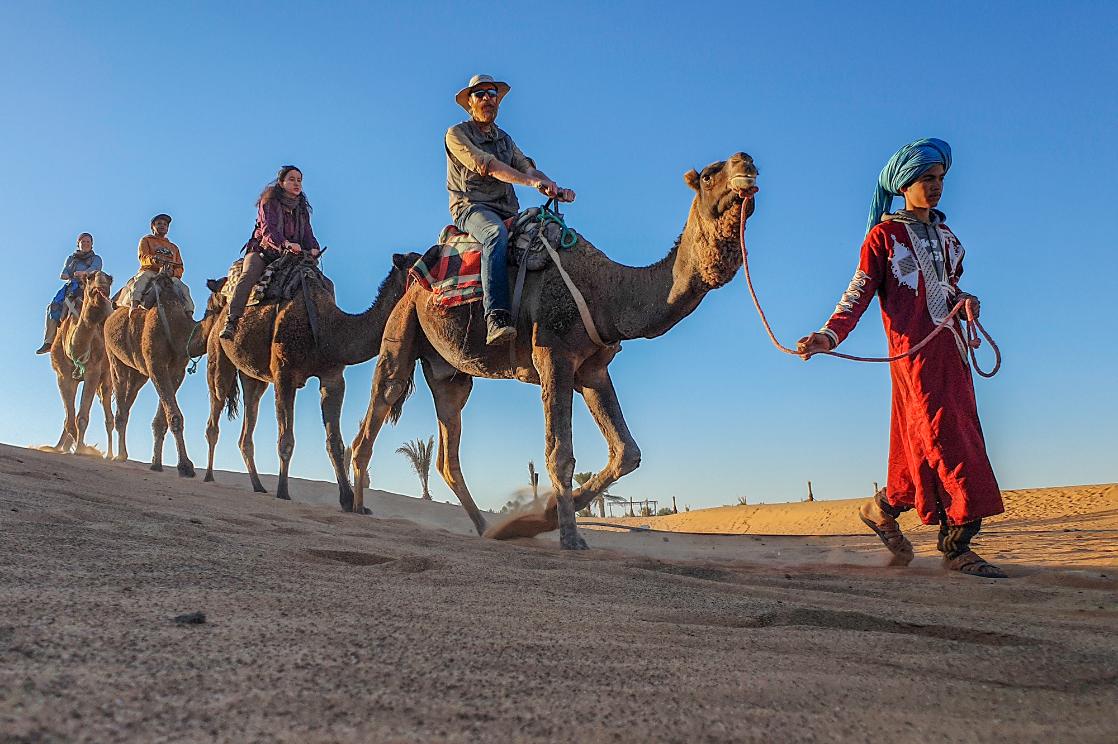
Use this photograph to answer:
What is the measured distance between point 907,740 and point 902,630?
1298 millimetres

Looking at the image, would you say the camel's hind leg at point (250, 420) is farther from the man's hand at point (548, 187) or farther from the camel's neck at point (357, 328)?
the man's hand at point (548, 187)

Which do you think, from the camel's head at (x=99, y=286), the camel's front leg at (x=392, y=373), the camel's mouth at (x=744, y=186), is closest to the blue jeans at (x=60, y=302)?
the camel's head at (x=99, y=286)

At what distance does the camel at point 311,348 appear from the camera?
32.6ft

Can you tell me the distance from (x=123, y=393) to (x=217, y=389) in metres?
3.91

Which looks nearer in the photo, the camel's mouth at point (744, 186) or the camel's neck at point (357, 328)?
the camel's mouth at point (744, 186)

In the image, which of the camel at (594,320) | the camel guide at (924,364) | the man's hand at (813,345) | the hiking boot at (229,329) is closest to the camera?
the man's hand at (813,345)

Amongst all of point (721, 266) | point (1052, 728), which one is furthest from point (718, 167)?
point (1052, 728)

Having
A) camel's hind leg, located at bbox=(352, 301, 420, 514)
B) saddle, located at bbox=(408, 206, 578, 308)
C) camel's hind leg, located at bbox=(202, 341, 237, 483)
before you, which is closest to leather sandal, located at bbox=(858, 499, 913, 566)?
saddle, located at bbox=(408, 206, 578, 308)

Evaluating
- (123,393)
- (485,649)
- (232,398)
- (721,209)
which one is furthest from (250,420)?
(485,649)

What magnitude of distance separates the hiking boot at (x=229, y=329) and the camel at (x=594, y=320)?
4.13 m

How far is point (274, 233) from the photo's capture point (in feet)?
35.5

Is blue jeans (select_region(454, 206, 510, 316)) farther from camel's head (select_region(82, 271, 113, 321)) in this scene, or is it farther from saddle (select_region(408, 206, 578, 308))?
camel's head (select_region(82, 271, 113, 321))

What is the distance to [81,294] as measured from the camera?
59.1ft

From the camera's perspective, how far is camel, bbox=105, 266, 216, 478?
1309cm
